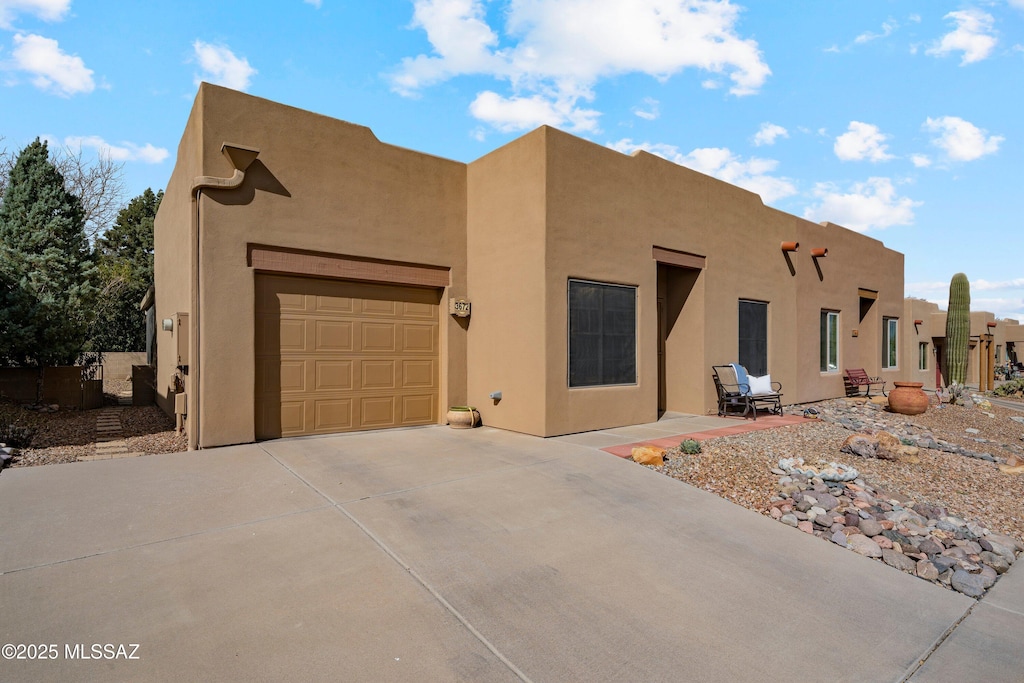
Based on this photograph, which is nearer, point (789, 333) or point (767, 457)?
point (767, 457)

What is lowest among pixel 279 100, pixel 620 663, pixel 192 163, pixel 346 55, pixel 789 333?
pixel 620 663

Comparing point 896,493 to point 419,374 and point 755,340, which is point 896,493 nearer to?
point 755,340

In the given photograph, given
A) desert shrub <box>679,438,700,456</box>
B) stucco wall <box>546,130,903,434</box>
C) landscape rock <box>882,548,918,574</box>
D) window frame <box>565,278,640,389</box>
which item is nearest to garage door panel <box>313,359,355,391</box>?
stucco wall <box>546,130,903,434</box>

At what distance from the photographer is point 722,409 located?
10.5 meters

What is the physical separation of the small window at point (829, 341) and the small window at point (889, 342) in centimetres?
323

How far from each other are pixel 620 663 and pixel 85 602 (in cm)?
323

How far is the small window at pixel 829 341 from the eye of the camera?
557 inches

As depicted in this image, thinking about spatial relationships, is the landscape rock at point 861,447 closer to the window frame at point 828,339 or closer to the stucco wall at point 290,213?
the stucco wall at point 290,213

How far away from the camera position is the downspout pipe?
7059mm

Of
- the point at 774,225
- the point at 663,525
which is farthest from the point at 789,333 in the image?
the point at 663,525

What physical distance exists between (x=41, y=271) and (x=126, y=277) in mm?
14367

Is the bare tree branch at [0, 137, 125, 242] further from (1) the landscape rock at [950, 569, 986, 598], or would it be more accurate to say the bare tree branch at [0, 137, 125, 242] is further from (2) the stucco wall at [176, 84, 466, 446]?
(1) the landscape rock at [950, 569, 986, 598]

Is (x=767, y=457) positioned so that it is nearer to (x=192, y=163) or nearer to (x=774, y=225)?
(x=774, y=225)

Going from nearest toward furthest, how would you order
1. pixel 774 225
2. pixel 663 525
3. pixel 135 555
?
pixel 135 555, pixel 663 525, pixel 774 225
